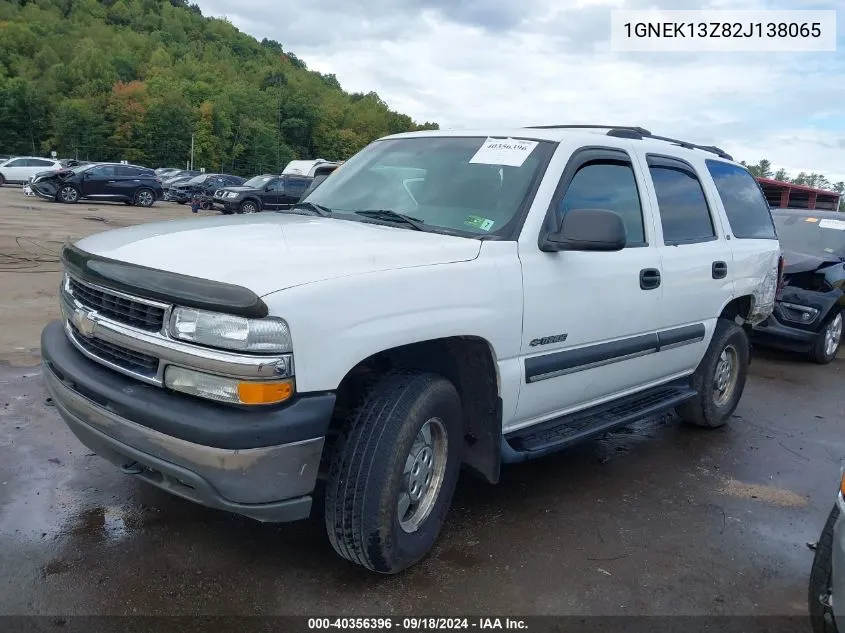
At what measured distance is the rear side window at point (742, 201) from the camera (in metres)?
5.14

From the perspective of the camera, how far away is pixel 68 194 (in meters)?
25.4

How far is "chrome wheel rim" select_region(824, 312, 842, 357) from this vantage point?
7.95m

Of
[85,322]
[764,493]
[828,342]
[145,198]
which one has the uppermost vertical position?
[145,198]

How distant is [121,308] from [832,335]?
7798mm

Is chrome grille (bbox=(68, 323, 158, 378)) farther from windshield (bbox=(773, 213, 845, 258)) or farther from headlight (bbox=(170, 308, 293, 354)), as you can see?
windshield (bbox=(773, 213, 845, 258))

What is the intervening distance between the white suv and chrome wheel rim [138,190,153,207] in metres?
24.9

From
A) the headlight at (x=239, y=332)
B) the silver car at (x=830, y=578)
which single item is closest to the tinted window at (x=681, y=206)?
the silver car at (x=830, y=578)

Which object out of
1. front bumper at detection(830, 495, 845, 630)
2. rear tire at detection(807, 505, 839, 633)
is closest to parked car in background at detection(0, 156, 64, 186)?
rear tire at detection(807, 505, 839, 633)

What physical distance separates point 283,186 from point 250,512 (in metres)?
23.2

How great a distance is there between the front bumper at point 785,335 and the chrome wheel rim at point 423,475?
586 cm

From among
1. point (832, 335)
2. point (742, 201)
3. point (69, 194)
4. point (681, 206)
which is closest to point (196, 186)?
point (69, 194)

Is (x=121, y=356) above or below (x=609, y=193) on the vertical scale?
below

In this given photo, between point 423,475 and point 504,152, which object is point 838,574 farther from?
point 504,152

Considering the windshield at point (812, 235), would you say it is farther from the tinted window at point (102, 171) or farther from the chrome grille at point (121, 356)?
the tinted window at point (102, 171)
